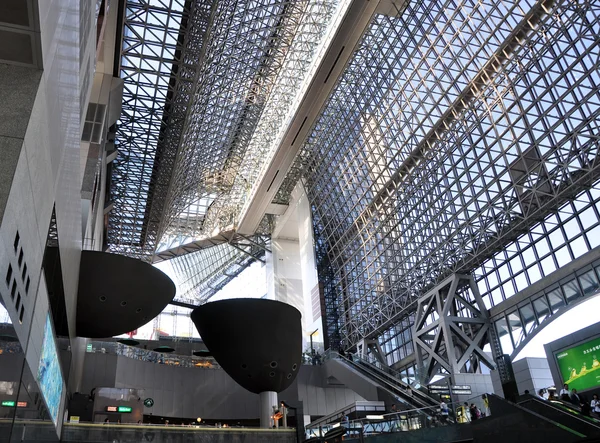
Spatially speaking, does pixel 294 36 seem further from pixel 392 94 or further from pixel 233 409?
pixel 233 409

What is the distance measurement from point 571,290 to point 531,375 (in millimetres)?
6757

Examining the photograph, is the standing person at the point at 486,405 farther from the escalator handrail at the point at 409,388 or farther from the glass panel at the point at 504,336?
the glass panel at the point at 504,336

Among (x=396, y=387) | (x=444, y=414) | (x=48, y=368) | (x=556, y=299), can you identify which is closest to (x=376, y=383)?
(x=396, y=387)

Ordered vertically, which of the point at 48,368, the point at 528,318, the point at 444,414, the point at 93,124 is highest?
the point at 93,124

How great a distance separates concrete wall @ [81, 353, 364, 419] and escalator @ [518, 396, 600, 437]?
2307 centimetres

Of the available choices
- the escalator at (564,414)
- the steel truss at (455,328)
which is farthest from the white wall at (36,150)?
the steel truss at (455,328)

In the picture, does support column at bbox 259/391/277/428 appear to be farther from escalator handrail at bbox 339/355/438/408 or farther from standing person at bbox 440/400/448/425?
standing person at bbox 440/400/448/425

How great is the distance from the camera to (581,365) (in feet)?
63.1

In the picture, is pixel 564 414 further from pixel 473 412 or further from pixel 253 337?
pixel 253 337

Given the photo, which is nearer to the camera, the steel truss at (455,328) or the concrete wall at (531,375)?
the concrete wall at (531,375)

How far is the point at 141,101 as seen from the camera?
36.0 m

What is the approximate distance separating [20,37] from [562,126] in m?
28.0

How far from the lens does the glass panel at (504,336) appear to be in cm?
3219

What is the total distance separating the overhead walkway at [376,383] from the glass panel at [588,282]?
8740mm
